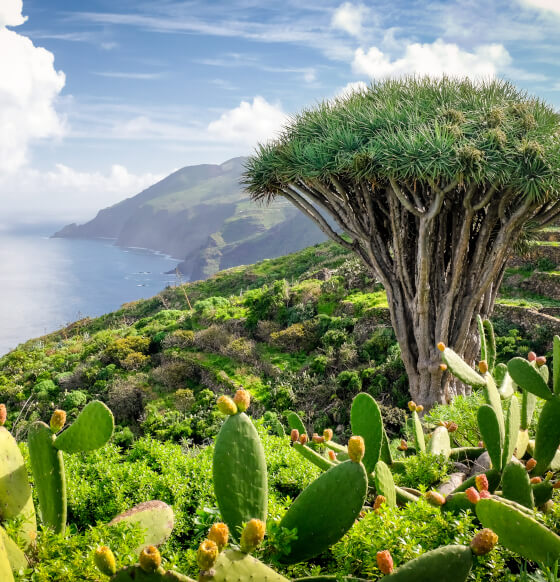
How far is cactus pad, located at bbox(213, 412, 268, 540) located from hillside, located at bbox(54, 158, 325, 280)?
85.3 metres

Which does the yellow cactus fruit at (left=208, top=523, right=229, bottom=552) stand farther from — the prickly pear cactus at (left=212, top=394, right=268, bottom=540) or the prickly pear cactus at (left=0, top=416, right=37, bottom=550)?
the prickly pear cactus at (left=0, top=416, right=37, bottom=550)

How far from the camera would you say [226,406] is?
150 centimetres

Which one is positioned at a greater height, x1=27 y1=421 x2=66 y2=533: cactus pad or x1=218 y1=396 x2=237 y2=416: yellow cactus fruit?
x1=218 y1=396 x2=237 y2=416: yellow cactus fruit

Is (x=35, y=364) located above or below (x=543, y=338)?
below

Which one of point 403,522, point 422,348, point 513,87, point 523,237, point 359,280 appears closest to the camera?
point 403,522

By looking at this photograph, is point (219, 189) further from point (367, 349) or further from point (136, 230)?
point (367, 349)

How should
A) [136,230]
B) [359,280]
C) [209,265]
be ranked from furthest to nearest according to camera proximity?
1. [136,230]
2. [209,265]
3. [359,280]

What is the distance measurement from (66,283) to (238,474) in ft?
398

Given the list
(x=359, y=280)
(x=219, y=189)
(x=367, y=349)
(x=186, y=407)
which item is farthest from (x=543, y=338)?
(x=219, y=189)

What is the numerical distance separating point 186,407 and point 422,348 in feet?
29.2

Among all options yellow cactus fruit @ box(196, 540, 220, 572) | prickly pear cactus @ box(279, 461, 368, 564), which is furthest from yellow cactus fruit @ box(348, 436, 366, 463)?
yellow cactus fruit @ box(196, 540, 220, 572)

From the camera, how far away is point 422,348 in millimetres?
7699

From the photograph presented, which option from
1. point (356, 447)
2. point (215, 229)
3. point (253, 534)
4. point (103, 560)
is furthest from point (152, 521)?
point (215, 229)

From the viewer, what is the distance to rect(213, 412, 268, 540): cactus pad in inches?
60.4
